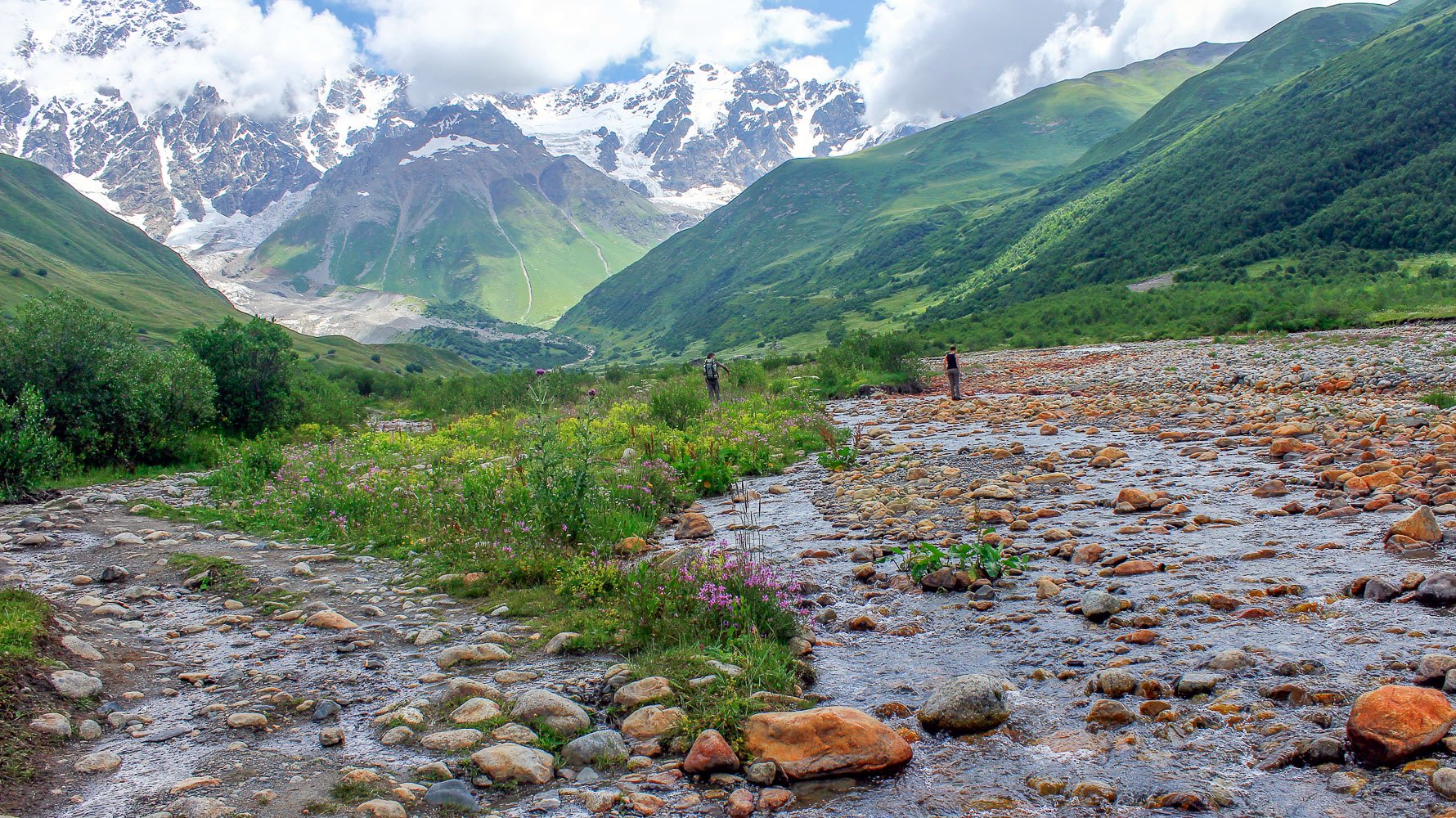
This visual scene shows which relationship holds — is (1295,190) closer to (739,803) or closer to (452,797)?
(739,803)

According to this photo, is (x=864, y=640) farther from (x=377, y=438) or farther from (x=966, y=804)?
(x=377, y=438)

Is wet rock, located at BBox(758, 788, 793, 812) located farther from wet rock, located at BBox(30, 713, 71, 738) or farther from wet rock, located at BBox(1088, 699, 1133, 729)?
wet rock, located at BBox(30, 713, 71, 738)

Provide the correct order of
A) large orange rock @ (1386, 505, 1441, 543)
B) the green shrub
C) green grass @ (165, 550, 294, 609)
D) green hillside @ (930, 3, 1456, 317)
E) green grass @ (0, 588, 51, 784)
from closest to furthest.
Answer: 1. green grass @ (0, 588, 51, 784)
2. large orange rock @ (1386, 505, 1441, 543)
3. green grass @ (165, 550, 294, 609)
4. the green shrub
5. green hillside @ (930, 3, 1456, 317)

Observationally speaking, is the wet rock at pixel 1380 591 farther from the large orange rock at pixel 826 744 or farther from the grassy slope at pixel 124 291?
the grassy slope at pixel 124 291

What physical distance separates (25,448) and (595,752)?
57.3 feet

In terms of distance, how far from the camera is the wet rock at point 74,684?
6082 millimetres

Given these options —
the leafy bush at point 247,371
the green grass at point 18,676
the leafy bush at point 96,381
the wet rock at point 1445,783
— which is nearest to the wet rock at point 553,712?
the green grass at point 18,676

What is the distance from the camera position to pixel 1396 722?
15.2ft

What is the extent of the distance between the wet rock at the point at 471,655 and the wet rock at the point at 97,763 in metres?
2.45

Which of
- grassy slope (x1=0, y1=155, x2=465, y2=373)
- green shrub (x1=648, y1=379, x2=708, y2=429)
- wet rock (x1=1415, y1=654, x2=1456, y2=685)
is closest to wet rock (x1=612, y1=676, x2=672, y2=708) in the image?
wet rock (x1=1415, y1=654, x2=1456, y2=685)

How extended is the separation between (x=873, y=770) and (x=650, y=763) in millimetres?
1484

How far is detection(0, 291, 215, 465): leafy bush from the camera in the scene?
1925cm

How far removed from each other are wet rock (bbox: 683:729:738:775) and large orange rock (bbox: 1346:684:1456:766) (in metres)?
3.73

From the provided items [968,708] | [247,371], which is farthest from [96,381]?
[968,708]
